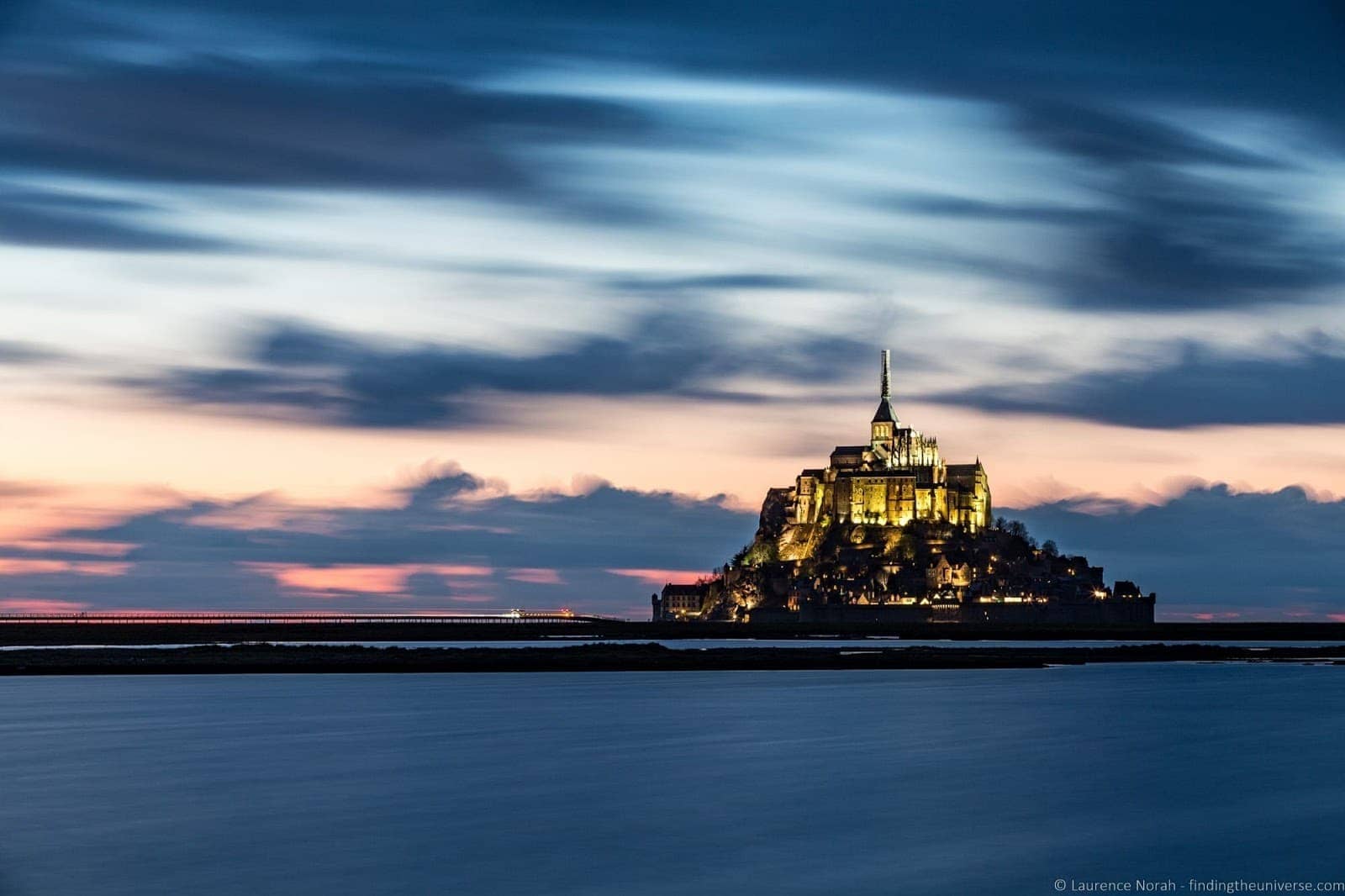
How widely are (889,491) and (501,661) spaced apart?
9559 centimetres

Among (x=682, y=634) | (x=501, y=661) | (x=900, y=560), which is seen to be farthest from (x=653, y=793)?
(x=900, y=560)

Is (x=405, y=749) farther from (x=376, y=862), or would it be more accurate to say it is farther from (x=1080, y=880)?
(x=1080, y=880)

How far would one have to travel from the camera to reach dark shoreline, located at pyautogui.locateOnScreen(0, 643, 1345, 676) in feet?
180

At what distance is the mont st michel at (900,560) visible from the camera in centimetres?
14425

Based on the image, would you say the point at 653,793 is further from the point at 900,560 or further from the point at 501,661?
the point at 900,560

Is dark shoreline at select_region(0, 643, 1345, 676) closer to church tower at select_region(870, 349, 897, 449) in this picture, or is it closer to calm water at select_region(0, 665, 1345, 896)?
calm water at select_region(0, 665, 1345, 896)

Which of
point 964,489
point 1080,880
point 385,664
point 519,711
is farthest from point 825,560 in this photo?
point 1080,880

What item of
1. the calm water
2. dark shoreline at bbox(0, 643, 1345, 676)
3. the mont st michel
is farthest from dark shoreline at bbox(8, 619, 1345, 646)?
the calm water

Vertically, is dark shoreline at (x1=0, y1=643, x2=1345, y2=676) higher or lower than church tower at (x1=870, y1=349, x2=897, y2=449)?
lower

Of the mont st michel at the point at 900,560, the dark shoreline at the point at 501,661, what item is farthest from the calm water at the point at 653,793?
the mont st michel at the point at 900,560

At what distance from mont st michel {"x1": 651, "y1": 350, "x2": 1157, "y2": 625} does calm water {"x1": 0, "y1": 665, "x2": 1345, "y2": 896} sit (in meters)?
100.0

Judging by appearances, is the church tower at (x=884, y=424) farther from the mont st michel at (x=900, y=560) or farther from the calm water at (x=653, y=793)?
the calm water at (x=653, y=793)

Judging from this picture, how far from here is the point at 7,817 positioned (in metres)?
21.1

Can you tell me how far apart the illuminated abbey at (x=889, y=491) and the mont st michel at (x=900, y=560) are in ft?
0.36
